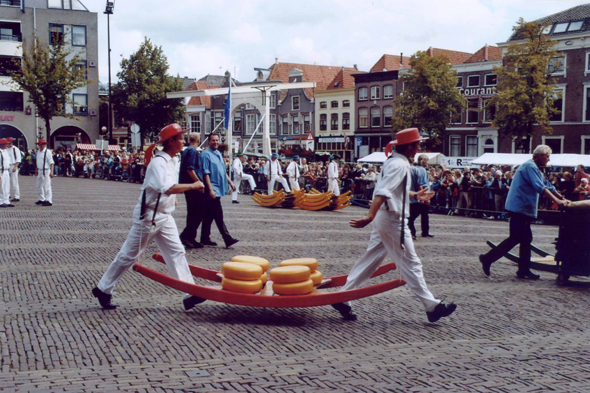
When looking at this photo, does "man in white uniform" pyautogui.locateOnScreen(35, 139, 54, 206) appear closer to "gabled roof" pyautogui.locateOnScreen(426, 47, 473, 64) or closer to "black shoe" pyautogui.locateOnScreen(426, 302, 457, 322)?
"black shoe" pyautogui.locateOnScreen(426, 302, 457, 322)

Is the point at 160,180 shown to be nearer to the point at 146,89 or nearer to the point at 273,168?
the point at 273,168

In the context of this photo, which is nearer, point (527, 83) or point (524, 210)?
point (524, 210)

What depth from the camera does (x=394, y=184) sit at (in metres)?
5.81

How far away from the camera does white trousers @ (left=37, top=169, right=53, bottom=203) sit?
17.0 metres

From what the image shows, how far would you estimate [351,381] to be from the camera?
4.40 meters

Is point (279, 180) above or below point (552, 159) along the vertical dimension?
below

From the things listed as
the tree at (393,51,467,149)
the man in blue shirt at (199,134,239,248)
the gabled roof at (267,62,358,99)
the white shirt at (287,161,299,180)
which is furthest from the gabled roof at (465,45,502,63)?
the man in blue shirt at (199,134,239,248)

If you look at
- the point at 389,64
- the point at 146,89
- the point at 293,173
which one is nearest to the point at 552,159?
the point at 293,173

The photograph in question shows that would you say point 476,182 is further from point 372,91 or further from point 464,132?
point 372,91

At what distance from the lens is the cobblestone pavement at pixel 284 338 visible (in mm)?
4406

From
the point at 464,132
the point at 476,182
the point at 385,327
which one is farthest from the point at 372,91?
the point at 385,327

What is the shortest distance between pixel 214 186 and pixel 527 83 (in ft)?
112

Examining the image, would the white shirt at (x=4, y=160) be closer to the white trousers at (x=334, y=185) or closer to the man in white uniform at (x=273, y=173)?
the man in white uniform at (x=273, y=173)

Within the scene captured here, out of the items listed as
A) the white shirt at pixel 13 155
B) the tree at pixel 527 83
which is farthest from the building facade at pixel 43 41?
the white shirt at pixel 13 155
